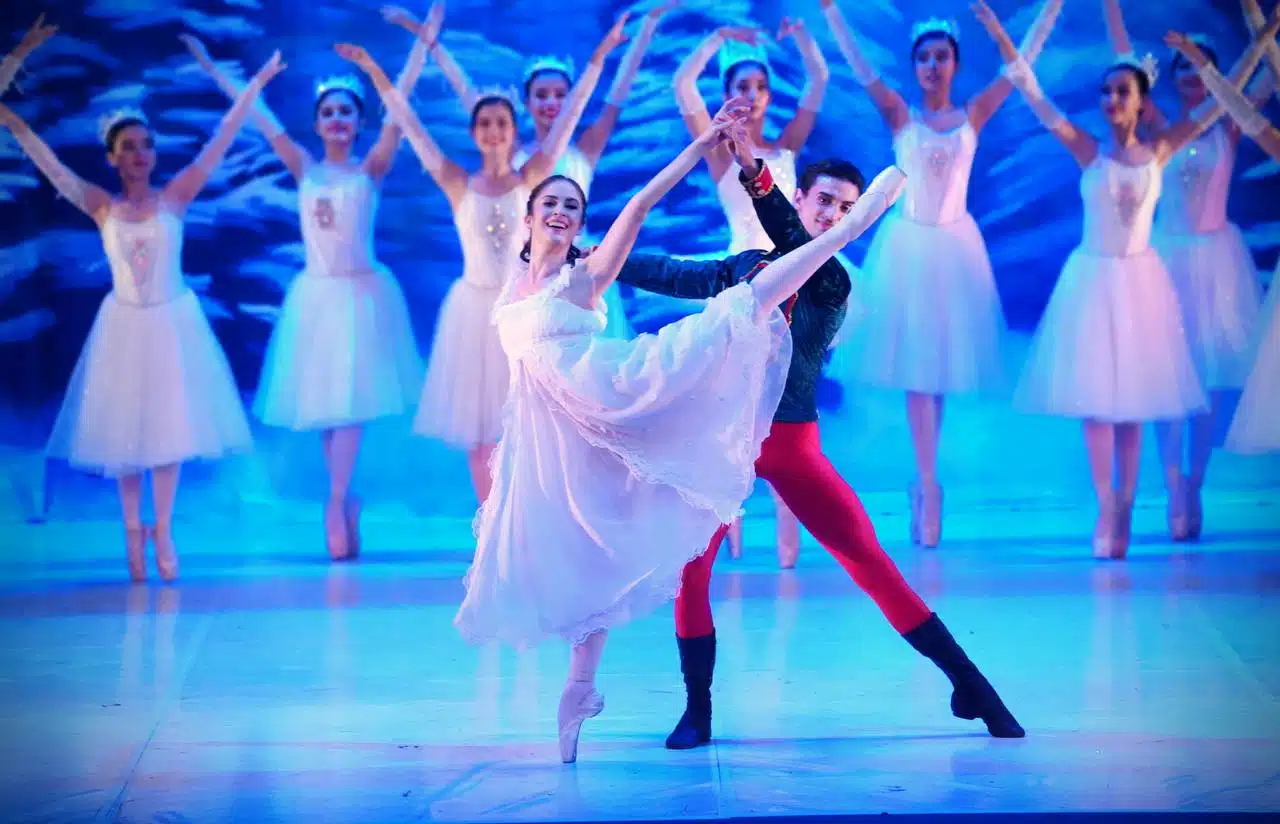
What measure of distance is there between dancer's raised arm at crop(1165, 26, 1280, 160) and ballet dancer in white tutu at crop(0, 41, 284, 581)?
3466mm

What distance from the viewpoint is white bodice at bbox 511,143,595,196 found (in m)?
5.86

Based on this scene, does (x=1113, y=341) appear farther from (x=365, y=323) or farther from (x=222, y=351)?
(x=222, y=351)

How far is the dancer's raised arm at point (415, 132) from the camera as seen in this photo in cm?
584

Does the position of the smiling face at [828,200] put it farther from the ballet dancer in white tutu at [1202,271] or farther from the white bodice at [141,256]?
the white bodice at [141,256]

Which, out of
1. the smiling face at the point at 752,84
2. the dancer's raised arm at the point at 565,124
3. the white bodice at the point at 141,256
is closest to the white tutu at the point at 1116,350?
the smiling face at the point at 752,84

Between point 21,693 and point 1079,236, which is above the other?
point 1079,236

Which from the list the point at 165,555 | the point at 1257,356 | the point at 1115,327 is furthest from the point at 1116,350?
the point at 165,555

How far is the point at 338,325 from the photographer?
19.3 ft

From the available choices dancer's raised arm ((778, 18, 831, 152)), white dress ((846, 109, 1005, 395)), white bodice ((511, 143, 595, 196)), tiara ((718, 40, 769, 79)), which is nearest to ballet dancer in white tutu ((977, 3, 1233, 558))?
white dress ((846, 109, 1005, 395))

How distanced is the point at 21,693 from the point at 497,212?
2577mm

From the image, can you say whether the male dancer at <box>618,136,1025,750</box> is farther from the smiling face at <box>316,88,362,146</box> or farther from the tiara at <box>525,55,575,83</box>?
the smiling face at <box>316,88,362,146</box>

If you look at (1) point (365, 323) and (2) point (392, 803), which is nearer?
(2) point (392, 803)

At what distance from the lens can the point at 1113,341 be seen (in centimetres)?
572

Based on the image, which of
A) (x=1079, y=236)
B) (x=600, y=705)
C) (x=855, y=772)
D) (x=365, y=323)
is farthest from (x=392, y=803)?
(x=1079, y=236)
